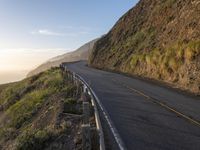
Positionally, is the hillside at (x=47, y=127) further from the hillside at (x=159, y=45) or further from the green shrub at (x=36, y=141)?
the hillside at (x=159, y=45)

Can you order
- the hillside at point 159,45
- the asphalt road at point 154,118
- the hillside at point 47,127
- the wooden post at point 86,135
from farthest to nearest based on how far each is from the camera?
1. the hillside at point 159,45
2. the hillside at point 47,127
3. the asphalt road at point 154,118
4. the wooden post at point 86,135

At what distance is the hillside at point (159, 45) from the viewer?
81.5ft

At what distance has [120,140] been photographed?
A: 10102 millimetres

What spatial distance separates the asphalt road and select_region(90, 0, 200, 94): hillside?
4.27m

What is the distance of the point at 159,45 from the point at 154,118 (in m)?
23.2

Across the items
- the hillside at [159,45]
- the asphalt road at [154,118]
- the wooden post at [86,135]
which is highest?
the hillside at [159,45]

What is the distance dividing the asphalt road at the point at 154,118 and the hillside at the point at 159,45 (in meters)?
4.27

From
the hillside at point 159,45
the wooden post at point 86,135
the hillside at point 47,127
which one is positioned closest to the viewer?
the wooden post at point 86,135

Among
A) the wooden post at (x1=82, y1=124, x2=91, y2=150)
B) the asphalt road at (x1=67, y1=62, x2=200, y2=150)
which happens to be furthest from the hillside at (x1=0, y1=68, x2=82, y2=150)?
the asphalt road at (x1=67, y1=62, x2=200, y2=150)

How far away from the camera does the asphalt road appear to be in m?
9.84

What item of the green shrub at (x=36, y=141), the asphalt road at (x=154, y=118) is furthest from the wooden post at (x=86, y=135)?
the green shrub at (x=36, y=141)

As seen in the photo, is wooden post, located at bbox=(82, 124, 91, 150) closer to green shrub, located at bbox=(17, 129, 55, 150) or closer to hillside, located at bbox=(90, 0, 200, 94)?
green shrub, located at bbox=(17, 129, 55, 150)

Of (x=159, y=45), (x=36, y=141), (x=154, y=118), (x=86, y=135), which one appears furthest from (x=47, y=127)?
(x=159, y=45)

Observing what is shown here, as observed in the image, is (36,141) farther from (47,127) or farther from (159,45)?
(159,45)
